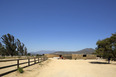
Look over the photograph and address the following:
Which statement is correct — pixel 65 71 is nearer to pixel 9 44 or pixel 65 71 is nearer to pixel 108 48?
Answer: pixel 108 48

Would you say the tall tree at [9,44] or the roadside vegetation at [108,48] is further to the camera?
the tall tree at [9,44]

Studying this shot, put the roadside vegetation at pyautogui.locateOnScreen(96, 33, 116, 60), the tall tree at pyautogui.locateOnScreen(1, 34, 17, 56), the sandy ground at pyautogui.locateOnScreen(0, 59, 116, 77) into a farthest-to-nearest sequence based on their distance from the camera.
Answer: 1. the tall tree at pyautogui.locateOnScreen(1, 34, 17, 56)
2. the roadside vegetation at pyautogui.locateOnScreen(96, 33, 116, 60)
3. the sandy ground at pyautogui.locateOnScreen(0, 59, 116, 77)

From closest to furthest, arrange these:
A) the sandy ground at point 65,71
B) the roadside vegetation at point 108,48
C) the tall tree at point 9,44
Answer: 1. the sandy ground at point 65,71
2. the roadside vegetation at point 108,48
3. the tall tree at point 9,44

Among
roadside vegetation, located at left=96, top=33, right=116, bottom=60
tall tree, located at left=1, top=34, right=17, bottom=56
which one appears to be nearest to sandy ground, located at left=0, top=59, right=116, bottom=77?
roadside vegetation, located at left=96, top=33, right=116, bottom=60

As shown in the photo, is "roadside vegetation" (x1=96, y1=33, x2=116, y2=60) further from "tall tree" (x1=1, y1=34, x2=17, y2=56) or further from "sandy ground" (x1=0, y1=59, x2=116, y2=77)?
"tall tree" (x1=1, y1=34, x2=17, y2=56)

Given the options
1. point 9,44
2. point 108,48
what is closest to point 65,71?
point 108,48

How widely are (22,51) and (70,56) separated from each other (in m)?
33.6

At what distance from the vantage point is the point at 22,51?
68.4 meters

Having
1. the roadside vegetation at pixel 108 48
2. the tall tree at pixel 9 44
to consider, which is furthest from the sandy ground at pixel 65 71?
the tall tree at pixel 9 44

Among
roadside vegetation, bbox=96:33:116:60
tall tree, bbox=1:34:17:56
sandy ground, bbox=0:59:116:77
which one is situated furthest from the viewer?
tall tree, bbox=1:34:17:56

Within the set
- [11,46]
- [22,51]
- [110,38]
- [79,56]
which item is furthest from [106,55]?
[22,51]

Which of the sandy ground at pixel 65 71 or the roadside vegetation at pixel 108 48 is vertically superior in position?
the roadside vegetation at pixel 108 48

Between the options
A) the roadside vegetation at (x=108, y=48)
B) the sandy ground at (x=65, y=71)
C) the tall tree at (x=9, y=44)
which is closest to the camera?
the sandy ground at (x=65, y=71)

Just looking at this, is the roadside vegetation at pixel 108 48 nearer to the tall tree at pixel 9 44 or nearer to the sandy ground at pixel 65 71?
the sandy ground at pixel 65 71
